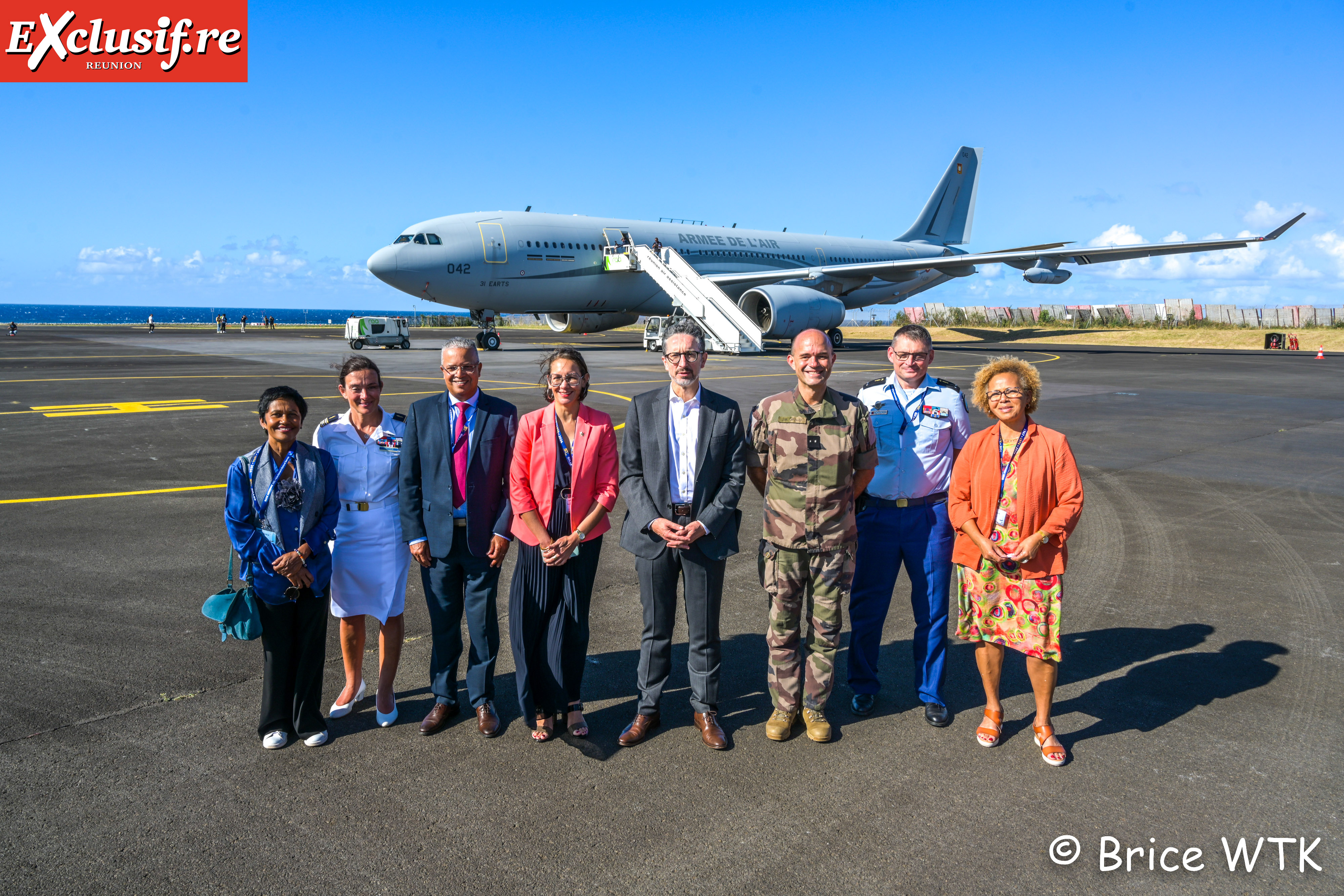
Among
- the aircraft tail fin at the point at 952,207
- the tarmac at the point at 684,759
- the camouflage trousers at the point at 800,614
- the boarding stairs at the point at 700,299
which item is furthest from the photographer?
the aircraft tail fin at the point at 952,207

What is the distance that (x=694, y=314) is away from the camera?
29.5m

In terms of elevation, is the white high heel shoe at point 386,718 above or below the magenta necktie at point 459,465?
below

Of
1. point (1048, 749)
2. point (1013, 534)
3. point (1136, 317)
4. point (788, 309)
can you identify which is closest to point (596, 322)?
point (788, 309)

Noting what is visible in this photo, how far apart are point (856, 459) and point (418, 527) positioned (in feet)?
7.47

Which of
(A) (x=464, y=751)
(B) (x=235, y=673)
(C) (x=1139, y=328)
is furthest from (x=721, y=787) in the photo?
(C) (x=1139, y=328)

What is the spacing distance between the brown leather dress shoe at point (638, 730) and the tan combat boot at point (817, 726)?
→ 0.77 metres

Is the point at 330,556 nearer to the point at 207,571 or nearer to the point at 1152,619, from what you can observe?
the point at 207,571

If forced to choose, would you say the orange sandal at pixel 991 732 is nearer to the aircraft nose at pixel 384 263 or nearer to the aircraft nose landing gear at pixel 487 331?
the aircraft nose at pixel 384 263

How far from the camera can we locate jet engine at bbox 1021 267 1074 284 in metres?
30.9

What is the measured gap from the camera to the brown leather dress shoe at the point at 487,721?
4203mm

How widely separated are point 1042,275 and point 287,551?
31817 mm

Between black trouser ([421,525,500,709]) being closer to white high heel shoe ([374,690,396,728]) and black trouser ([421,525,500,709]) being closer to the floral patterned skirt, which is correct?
white high heel shoe ([374,690,396,728])

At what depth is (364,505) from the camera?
4.40 m

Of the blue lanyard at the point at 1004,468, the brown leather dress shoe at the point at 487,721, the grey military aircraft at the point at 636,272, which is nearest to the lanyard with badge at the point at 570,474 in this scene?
the brown leather dress shoe at the point at 487,721
